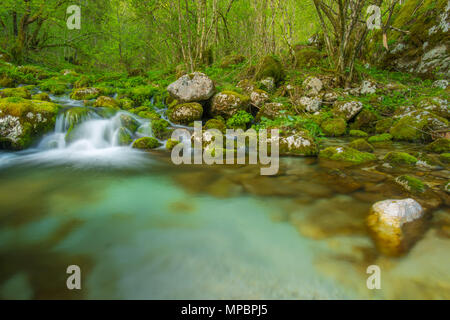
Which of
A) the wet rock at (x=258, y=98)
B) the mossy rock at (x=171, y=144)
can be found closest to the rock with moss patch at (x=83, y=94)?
the mossy rock at (x=171, y=144)

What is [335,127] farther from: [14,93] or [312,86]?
[14,93]

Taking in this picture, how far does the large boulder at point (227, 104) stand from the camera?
8.31 meters

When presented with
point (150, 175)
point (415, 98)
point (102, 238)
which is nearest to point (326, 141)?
point (415, 98)

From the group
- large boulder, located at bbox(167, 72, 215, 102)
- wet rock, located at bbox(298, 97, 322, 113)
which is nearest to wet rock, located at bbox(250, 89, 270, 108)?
wet rock, located at bbox(298, 97, 322, 113)

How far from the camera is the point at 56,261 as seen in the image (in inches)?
80.5

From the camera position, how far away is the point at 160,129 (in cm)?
757

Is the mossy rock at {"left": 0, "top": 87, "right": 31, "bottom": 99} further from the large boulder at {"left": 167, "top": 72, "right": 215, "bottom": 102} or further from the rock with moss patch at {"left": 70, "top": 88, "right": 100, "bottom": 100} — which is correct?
the large boulder at {"left": 167, "top": 72, "right": 215, "bottom": 102}

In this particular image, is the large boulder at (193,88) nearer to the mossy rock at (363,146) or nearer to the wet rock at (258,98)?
the wet rock at (258,98)

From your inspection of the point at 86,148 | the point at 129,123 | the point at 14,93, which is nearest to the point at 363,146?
the point at 129,123

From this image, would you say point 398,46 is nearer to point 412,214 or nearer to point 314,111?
point 314,111

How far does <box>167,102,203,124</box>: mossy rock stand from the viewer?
813cm

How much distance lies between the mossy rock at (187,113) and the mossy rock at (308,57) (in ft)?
23.5

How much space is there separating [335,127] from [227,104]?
12.5 feet

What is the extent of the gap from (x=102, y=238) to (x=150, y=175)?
2115 millimetres
